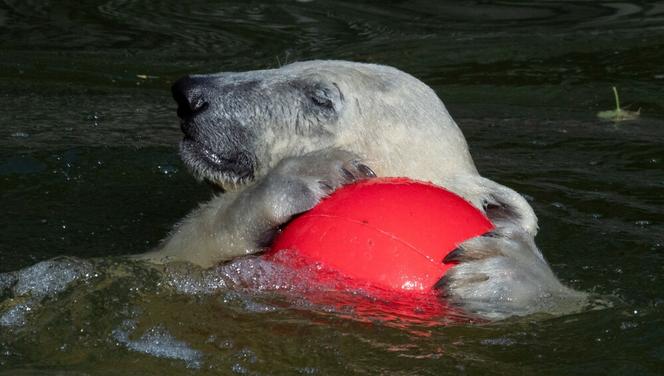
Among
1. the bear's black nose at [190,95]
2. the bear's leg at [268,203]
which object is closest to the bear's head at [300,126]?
the bear's black nose at [190,95]

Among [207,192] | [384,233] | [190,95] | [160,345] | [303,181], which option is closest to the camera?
[160,345]

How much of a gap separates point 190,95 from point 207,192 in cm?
205

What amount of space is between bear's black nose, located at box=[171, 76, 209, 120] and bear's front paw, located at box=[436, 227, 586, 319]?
48.4 inches

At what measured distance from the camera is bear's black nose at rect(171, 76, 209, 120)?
15.9 ft

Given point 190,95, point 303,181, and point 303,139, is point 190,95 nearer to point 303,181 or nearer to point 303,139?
point 303,139

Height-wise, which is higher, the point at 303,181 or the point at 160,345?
the point at 303,181

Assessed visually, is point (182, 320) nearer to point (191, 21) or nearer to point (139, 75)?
point (139, 75)

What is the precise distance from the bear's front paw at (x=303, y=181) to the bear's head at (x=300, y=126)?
1.31 ft

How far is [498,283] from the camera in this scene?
429cm

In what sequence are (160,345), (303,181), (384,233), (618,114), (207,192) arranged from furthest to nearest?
(618,114) → (207,192) → (303,181) → (384,233) → (160,345)

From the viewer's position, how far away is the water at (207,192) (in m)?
3.99

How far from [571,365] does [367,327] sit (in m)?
0.66

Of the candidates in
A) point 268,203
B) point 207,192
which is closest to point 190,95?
point 268,203

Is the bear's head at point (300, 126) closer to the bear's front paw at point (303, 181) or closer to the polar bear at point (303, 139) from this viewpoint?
the polar bear at point (303, 139)
